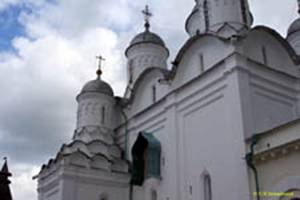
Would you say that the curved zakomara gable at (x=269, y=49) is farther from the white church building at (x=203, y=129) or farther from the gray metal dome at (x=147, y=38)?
the gray metal dome at (x=147, y=38)

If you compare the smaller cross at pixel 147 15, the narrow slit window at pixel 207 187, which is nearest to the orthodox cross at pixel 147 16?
the smaller cross at pixel 147 15

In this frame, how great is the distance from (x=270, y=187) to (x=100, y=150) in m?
8.97

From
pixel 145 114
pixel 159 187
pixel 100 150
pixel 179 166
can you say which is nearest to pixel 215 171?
pixel 179 166

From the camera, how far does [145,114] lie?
18.0 meters

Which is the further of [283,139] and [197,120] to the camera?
[197,120]

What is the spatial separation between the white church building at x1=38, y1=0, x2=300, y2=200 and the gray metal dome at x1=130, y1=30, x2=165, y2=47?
10.4ft

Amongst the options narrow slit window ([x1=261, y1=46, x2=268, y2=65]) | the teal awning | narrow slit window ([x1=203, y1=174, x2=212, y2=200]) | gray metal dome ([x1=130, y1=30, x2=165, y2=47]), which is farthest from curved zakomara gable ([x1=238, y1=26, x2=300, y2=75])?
gray metal dome ([x1=130, y1=30, x2=165, y2=47])

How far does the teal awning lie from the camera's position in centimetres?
1638

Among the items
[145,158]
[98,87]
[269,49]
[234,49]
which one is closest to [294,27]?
[269,49]

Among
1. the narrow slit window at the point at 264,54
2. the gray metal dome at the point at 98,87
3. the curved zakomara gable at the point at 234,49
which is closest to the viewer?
the curved zakomara gable at the point at 234,49

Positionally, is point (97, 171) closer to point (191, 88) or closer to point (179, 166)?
point (179, 166)

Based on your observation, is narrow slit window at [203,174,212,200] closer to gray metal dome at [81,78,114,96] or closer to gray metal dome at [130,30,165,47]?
gray metal dome at [81,78,114,96]

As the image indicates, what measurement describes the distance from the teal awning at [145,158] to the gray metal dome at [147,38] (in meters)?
6.34

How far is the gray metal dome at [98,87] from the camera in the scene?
20.9 metres
